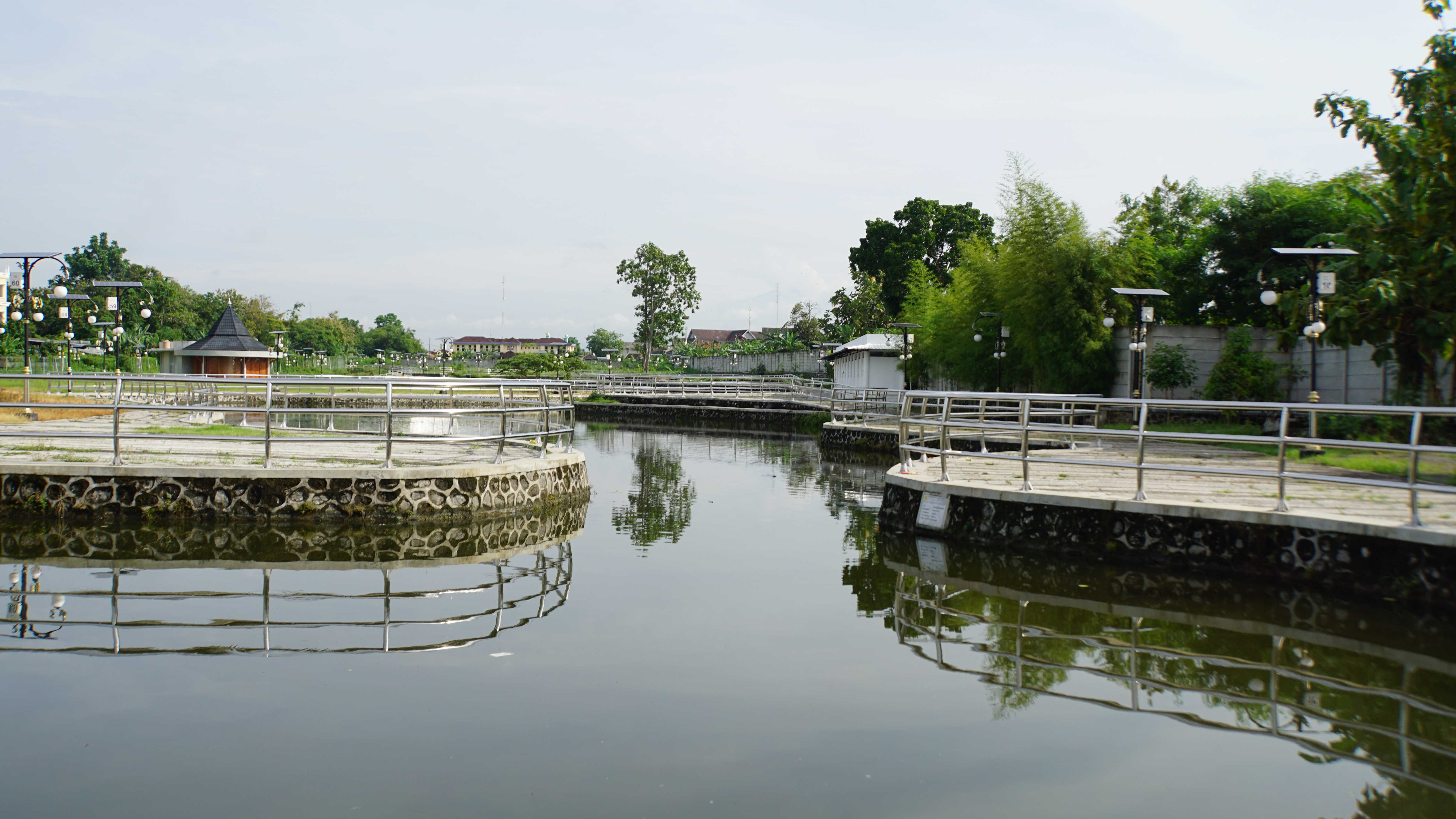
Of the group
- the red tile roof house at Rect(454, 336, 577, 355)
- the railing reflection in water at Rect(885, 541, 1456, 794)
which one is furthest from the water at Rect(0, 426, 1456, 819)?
the red tile roof house at Rect(454, 336, 577, 355)

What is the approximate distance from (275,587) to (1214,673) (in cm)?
683

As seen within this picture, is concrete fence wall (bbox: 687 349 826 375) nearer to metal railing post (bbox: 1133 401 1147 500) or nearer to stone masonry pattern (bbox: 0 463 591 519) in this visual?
stone masonry pattern (bbox: 0 463 591 519)

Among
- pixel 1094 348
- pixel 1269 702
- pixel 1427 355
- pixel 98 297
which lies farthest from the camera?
pixel 98 297

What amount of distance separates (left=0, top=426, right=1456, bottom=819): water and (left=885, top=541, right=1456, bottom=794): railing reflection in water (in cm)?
2

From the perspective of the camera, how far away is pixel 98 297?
73.2 m

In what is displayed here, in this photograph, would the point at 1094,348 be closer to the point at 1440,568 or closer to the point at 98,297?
the point at 1440,568

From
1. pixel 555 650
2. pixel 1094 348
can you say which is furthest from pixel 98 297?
pixel 555 650

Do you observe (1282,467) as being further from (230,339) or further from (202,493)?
(230,339)

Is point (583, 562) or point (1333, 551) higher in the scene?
point (1333, 551)

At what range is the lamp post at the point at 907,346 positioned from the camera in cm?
3206

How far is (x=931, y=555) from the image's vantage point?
9.70m

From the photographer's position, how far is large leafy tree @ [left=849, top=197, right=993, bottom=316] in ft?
184

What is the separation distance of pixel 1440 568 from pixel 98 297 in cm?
8604

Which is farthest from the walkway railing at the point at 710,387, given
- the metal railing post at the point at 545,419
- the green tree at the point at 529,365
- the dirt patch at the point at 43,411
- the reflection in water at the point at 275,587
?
the reflection in water at the point at 275,587
